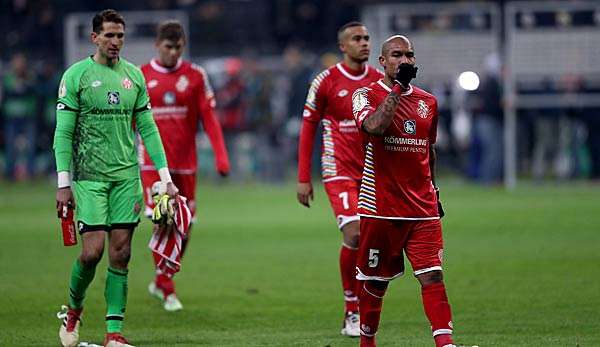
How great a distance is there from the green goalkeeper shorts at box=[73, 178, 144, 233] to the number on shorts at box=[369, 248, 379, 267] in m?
2.02

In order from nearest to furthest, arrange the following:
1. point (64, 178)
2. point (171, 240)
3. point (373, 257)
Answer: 1. point (373, 257)
2. point (64, 178)
3. point (171, 240)

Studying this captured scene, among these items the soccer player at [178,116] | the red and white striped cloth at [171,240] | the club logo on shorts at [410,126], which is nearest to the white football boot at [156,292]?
the soccer player at [178,116]

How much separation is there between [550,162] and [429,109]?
22.6 m

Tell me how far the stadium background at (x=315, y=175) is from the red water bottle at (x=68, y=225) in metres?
1.07

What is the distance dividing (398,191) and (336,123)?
2661 mm

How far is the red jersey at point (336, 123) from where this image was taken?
12.5 metres

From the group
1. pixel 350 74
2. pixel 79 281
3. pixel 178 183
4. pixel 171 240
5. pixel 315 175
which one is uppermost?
pixel 350 74

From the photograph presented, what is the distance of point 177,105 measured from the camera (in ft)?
47.2

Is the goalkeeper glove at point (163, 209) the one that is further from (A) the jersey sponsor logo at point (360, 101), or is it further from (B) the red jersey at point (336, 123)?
(A) the jersey sponsor logo at point (360, 101)

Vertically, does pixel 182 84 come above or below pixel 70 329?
above

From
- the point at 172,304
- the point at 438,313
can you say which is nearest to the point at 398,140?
the point at 438,313

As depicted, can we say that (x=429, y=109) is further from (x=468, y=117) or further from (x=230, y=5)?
(x=230, y=5)

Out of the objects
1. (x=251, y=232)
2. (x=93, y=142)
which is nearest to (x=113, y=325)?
(x=93, y=142)

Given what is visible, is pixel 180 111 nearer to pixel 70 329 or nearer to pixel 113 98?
pixel 113 98
